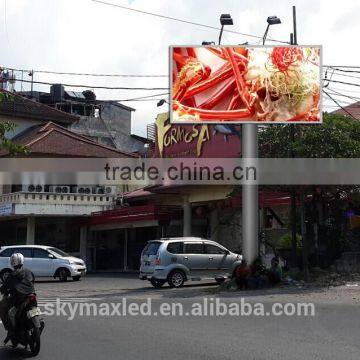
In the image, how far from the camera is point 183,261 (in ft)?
72.2

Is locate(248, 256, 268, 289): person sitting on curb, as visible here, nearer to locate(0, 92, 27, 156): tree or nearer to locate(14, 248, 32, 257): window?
locate(0, 92, 27, 156): tree

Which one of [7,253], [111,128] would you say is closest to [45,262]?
[7,253]

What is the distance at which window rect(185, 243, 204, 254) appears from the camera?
22.3 meters

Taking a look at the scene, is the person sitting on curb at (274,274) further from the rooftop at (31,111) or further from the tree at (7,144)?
the rooftop at (31,111)

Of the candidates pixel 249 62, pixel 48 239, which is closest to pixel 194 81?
pixel 249 62

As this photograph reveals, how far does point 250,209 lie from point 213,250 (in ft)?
10.7

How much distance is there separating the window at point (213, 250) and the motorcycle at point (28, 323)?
14.2 metres

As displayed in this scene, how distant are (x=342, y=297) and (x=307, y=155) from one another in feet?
15.2

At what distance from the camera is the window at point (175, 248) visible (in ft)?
72.1

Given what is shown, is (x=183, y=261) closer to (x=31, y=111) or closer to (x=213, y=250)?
(x=213, y=250)

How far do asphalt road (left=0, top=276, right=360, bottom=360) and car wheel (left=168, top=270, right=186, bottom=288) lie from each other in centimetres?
700

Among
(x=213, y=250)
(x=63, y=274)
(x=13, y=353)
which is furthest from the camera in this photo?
(x=63, y=274)

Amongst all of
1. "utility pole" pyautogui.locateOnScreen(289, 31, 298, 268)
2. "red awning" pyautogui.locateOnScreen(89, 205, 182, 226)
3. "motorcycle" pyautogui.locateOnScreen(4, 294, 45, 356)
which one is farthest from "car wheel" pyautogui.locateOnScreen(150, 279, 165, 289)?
"motorcycle" pyautogui.locateOnScreen(4, 294, 45, 356)

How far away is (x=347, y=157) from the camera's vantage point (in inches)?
744
